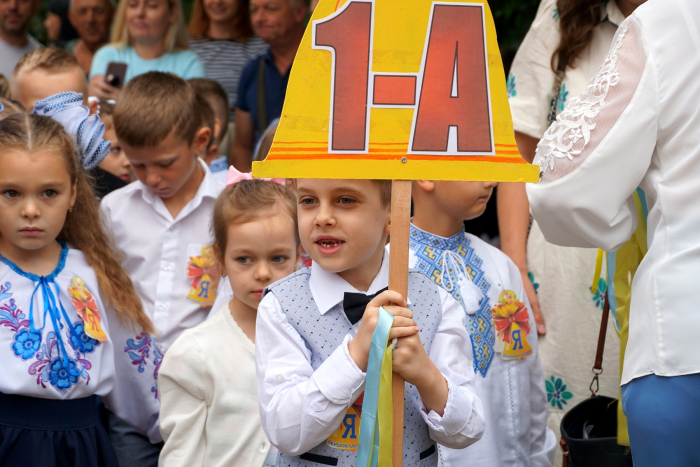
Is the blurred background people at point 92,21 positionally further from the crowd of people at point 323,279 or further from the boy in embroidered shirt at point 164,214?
the boy in embroidered shirt at point 164,214

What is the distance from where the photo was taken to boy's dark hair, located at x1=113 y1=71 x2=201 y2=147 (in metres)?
3.65

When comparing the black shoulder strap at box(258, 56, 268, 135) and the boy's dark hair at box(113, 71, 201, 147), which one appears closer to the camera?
the boy's dark hair at box(113, 71, 201, 147)

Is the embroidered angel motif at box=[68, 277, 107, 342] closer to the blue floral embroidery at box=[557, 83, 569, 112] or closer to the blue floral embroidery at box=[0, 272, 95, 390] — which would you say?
the blue floral embroidery at box=[0, 272, 95, 390]

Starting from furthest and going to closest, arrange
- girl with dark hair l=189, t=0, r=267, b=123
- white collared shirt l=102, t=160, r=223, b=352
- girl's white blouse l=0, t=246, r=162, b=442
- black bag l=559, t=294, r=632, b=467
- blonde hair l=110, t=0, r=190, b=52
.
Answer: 1. girl with dark hair l=189, t=0, r=267, b=123
2. blonde hair l=110, t=0, r=190, b=52
3. white collared shirt l=102, t=160, r=223, b=352
4. girl's white blouse l=0, t=246, r=162, b=442
5. black bag l=559, t=294, r=632, b=467

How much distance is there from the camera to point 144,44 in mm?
5195

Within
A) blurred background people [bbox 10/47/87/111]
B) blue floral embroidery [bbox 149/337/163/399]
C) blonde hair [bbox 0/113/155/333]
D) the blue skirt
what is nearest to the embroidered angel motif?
blonde hair [bbox 0/113/155/333]

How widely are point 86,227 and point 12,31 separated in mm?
3106

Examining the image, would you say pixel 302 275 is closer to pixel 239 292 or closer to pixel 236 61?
pixel 239 292

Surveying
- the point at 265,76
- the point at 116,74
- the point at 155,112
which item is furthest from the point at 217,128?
the point at 155,112

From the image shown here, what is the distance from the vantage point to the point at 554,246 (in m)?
3.34

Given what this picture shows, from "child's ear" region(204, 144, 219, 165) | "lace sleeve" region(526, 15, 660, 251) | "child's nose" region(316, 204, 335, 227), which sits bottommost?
"child's ear" region(204, 144, 219, 165)

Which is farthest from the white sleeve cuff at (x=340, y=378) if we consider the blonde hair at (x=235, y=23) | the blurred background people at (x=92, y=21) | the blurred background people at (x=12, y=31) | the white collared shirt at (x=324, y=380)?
the blurred background people at (x=92, y=21)

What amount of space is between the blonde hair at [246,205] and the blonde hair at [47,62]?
5.90 ft

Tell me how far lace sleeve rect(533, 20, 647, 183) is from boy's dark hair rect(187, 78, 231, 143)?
3041 millimetres
